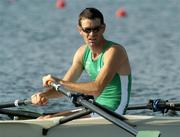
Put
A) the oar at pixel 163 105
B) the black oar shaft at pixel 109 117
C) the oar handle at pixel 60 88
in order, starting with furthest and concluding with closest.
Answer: the oar at pixel 163 105
the oar handle at pixel 60 88
the black oar shaft at pixel 109 117

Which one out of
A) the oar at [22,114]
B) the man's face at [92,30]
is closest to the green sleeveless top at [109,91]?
the man's face at [92,30]

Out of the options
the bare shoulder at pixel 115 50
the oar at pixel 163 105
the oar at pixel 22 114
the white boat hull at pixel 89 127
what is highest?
the bare shoulder at pixel 115 50

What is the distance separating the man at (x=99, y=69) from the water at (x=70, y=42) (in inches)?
136

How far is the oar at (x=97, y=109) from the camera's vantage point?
7.77 meters

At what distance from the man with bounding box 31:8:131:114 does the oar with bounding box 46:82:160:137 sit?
0.15 meters

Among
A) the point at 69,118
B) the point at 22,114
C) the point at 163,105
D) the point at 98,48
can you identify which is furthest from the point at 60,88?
the point at 163,105

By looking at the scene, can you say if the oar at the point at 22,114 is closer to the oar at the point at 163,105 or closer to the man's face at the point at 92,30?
A: the man's face at the point at 92,30

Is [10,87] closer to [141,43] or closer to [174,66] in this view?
[174,66]

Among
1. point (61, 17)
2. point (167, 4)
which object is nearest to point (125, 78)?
point (61, 17)

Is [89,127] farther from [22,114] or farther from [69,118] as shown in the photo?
[22,114]

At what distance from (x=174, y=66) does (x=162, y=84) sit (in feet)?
7.36

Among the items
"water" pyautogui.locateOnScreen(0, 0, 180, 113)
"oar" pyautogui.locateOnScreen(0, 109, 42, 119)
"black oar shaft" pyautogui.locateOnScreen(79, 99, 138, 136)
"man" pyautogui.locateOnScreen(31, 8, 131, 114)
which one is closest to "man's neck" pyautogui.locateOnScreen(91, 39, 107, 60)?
"man" pyautogui.locateOnScreen(31, 8, 131, 114)

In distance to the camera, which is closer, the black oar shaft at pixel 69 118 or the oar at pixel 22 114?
the black oar shaft at pixel 69 118

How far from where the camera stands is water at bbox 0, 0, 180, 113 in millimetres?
14422
